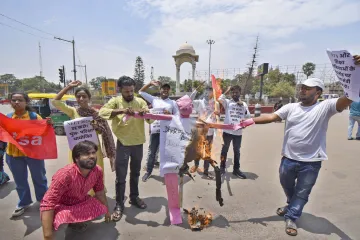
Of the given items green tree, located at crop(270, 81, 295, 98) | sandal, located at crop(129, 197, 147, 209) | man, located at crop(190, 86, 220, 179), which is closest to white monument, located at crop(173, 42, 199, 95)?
green tree, located at crop(270, 81, 295, 98)

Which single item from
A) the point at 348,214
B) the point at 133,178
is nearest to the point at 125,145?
the point at 133,178

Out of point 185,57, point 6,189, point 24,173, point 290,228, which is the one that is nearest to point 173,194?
point 290,228

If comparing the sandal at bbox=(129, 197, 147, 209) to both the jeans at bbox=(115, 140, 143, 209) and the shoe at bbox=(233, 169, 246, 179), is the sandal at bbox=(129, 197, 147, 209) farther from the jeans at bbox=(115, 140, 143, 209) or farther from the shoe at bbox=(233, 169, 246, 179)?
the shoe at bbox=(233, 169, 246, 179)

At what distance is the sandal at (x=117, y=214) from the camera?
3069 mm

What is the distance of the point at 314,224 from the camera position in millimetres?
3041

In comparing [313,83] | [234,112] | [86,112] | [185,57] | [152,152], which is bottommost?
[152,152]

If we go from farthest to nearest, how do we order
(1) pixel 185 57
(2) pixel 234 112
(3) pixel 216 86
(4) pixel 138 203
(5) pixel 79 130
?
(1) pixel 185 57 < (2) pixel 234 112 < (3) pixel 216 86 < (4) pixel 138 203 < (5) pixel 79 130

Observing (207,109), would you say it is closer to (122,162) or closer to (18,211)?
(122,162)

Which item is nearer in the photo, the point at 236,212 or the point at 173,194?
the point at 173,194

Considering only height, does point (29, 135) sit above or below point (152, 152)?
above

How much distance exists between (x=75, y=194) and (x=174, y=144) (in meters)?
1.25

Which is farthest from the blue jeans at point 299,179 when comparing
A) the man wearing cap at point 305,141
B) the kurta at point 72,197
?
the kurta at point 72,197

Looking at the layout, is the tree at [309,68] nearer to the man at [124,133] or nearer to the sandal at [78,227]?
the man at [124,133]

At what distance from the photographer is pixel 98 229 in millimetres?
2875
